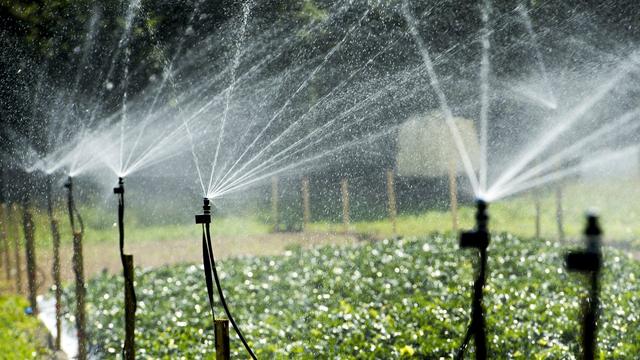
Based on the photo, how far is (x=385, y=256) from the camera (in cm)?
922

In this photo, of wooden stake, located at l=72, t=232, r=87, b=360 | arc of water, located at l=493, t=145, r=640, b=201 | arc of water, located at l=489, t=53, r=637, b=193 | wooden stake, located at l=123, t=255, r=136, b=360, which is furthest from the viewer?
arc of water, located at l=493, t=145, r=640, b=201

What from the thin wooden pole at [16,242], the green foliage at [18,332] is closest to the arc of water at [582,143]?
the thin wooden pole at [16,242]

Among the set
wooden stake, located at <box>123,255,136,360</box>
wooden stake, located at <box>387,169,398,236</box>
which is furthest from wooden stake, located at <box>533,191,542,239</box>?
wooden stake, located at <box>123,255,136,360</box>

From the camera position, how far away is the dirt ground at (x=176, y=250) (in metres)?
12.4

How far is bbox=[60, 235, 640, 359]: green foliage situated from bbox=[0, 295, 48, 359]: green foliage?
48cm

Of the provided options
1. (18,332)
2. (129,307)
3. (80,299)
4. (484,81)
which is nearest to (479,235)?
(129,307)

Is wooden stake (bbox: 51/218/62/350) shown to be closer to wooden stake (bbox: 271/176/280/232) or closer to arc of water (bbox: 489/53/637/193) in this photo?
arc of water (bbox: 489/53/637/193)

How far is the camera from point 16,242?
428 inches

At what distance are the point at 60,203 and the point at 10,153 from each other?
2232 millimetres

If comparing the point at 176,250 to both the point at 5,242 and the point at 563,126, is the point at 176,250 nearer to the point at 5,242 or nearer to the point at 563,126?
the point at 5,242

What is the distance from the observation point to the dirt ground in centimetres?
1245

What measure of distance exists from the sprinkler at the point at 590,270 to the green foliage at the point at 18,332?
199 inches

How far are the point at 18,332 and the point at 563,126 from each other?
1026 cm

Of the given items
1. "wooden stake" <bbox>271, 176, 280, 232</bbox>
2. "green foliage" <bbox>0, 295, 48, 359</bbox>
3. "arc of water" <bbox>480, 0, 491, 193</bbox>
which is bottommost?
"green foliage" <bbox>0, 295, 48, 359</bbox>
